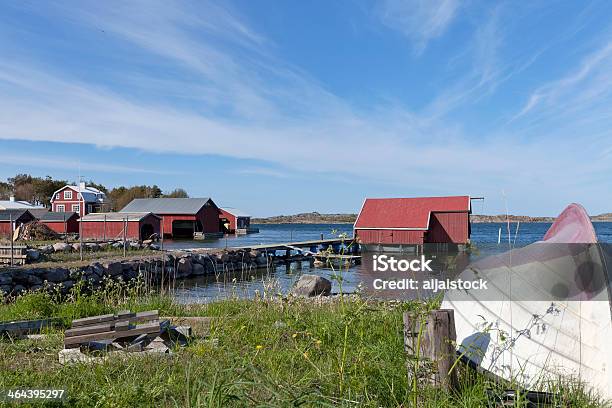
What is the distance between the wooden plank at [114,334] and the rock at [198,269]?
2172 cm

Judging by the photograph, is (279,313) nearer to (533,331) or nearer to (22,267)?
(533,331)

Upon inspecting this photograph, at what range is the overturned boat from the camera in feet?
13.6

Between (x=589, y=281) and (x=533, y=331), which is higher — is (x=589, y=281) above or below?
above

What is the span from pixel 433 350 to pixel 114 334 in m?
3.96

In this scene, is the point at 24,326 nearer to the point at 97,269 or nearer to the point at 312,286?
the point at 312,286

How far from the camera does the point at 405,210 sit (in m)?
40.6

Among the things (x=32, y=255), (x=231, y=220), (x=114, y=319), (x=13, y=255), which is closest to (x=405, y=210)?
(x=32, y=255)

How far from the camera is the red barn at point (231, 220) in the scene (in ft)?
228

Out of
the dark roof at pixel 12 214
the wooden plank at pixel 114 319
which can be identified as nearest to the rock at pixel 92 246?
the dark roof at pixel 12 214

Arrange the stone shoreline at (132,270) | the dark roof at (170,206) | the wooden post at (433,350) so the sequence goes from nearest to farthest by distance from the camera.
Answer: the wooden post at (433,350) < the stone shoreline at (132,270) < the dark roof at (170,206)

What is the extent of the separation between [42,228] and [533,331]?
138ft

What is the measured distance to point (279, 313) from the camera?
686 cm

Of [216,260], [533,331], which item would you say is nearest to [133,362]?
[533,331]

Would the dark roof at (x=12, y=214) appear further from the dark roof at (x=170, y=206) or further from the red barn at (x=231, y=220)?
the red barn at (x=231, y=220)
